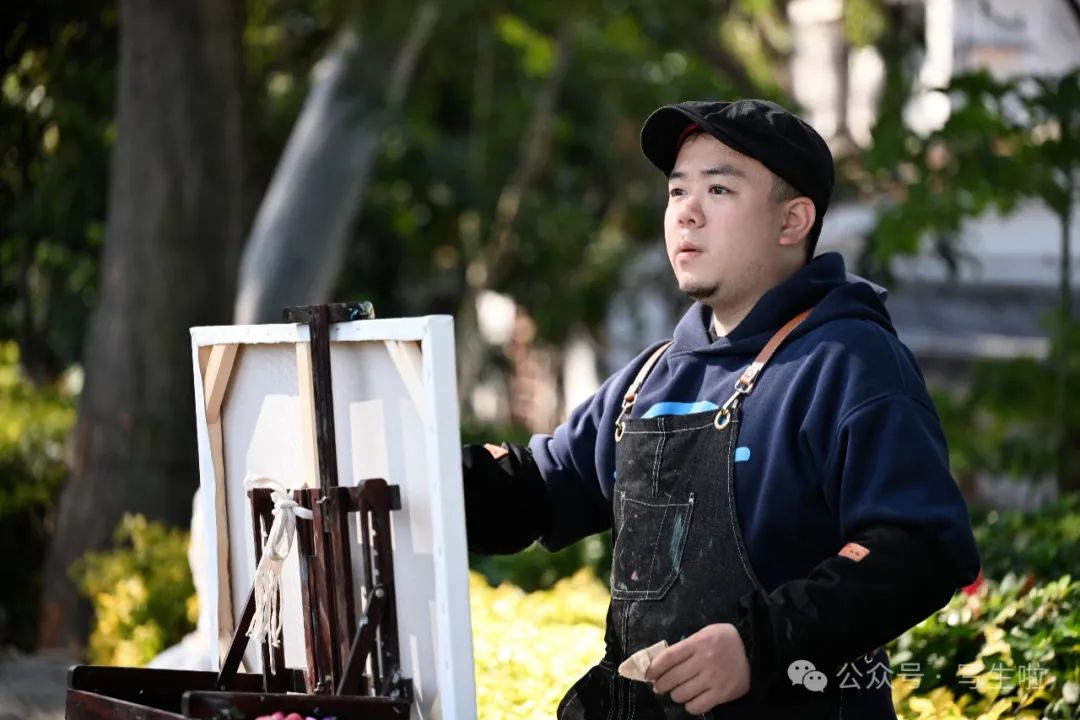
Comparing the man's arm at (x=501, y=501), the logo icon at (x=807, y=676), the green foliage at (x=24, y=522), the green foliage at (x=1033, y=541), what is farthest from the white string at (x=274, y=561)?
the green foliage at (x=24, y=522)

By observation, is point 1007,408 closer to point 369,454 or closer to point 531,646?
point 531,646

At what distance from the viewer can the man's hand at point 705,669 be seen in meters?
2.45

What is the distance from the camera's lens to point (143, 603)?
24.0ft

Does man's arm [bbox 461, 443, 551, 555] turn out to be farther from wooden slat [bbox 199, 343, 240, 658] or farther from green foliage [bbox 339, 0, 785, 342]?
green foliage [bbox 339, 0, 785, 342]

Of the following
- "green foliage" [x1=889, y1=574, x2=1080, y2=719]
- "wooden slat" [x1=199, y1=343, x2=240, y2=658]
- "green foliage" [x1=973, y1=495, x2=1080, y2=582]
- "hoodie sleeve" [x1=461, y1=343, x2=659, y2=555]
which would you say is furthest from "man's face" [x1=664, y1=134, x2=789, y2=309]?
"green foliage" [x1=973, y1=495, x2=1080, y2=582]

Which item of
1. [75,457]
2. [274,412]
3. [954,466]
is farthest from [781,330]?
[75,457]

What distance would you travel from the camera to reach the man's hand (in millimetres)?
2445

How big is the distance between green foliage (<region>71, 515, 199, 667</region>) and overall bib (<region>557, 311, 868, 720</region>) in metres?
4.59

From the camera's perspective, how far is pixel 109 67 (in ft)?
38.2

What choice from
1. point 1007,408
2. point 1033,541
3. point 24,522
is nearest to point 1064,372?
point 1007,408

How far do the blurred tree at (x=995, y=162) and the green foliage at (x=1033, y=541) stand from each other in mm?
1553

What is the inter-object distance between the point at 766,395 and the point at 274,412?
929mm

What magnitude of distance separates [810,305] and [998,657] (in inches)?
54.8

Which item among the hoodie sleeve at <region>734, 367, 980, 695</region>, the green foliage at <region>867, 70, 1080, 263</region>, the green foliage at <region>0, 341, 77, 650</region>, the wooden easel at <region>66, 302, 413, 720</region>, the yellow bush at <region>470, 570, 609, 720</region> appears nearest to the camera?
the hoodie sleeve at <region>734, 367, 980, 695</region>
